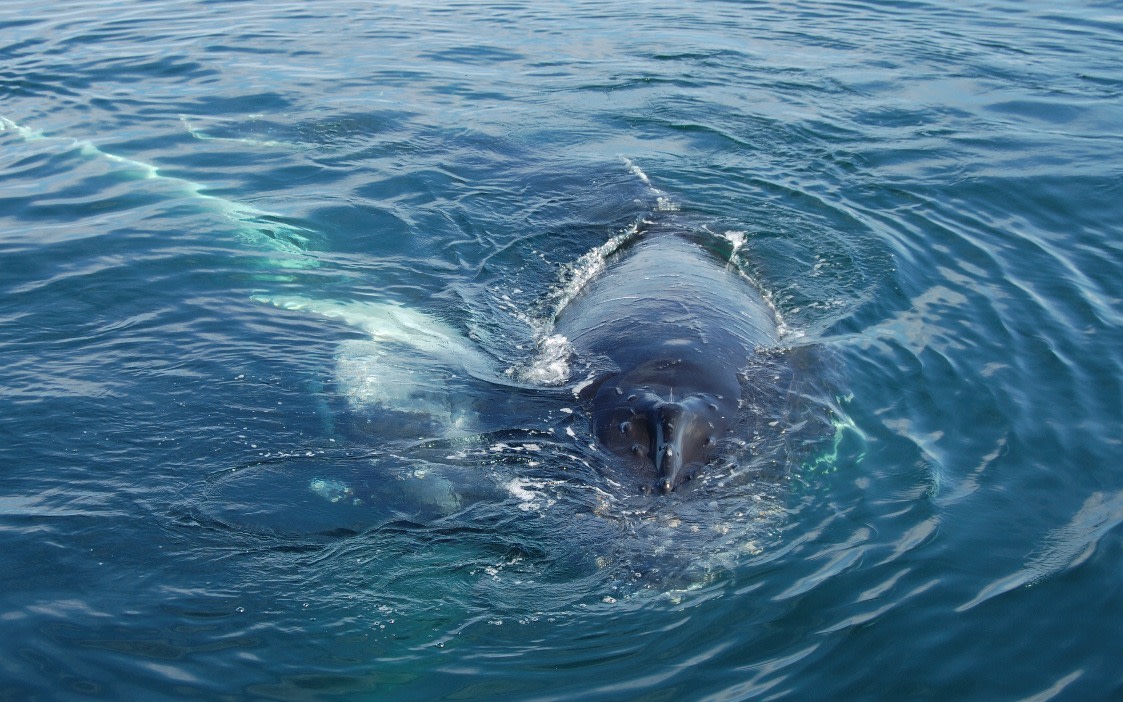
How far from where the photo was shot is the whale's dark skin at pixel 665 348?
27.4ft

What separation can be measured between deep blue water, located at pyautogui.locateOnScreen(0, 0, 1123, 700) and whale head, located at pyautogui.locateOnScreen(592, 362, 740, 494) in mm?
244

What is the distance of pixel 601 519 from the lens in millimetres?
7770

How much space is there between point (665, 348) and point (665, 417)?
133 centimetres

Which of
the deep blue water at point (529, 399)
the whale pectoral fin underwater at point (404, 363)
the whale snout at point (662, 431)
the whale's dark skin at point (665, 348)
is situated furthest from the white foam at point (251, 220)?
the whale snout at point (662, 431)

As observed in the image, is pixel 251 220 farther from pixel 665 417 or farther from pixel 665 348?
pixel 665 417

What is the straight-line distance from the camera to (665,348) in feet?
31.2

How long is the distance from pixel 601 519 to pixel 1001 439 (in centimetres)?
445

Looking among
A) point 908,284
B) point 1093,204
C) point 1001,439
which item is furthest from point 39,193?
point 1093,204

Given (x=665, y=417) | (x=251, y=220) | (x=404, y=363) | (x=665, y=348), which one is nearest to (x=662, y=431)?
(x=665, y=417)

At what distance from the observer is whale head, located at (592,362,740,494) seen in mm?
8156

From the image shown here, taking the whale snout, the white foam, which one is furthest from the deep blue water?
the whale snout

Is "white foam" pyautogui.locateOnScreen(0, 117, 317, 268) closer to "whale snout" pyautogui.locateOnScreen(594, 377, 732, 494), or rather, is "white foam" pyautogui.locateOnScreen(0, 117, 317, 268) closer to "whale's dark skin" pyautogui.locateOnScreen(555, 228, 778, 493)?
"whale's dark skin" pyautogui.locateOnScreen(555, 228, 778, 493)

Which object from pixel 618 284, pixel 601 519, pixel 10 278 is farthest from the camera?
pixel 10 278

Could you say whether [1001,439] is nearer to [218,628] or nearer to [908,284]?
[908,284]
